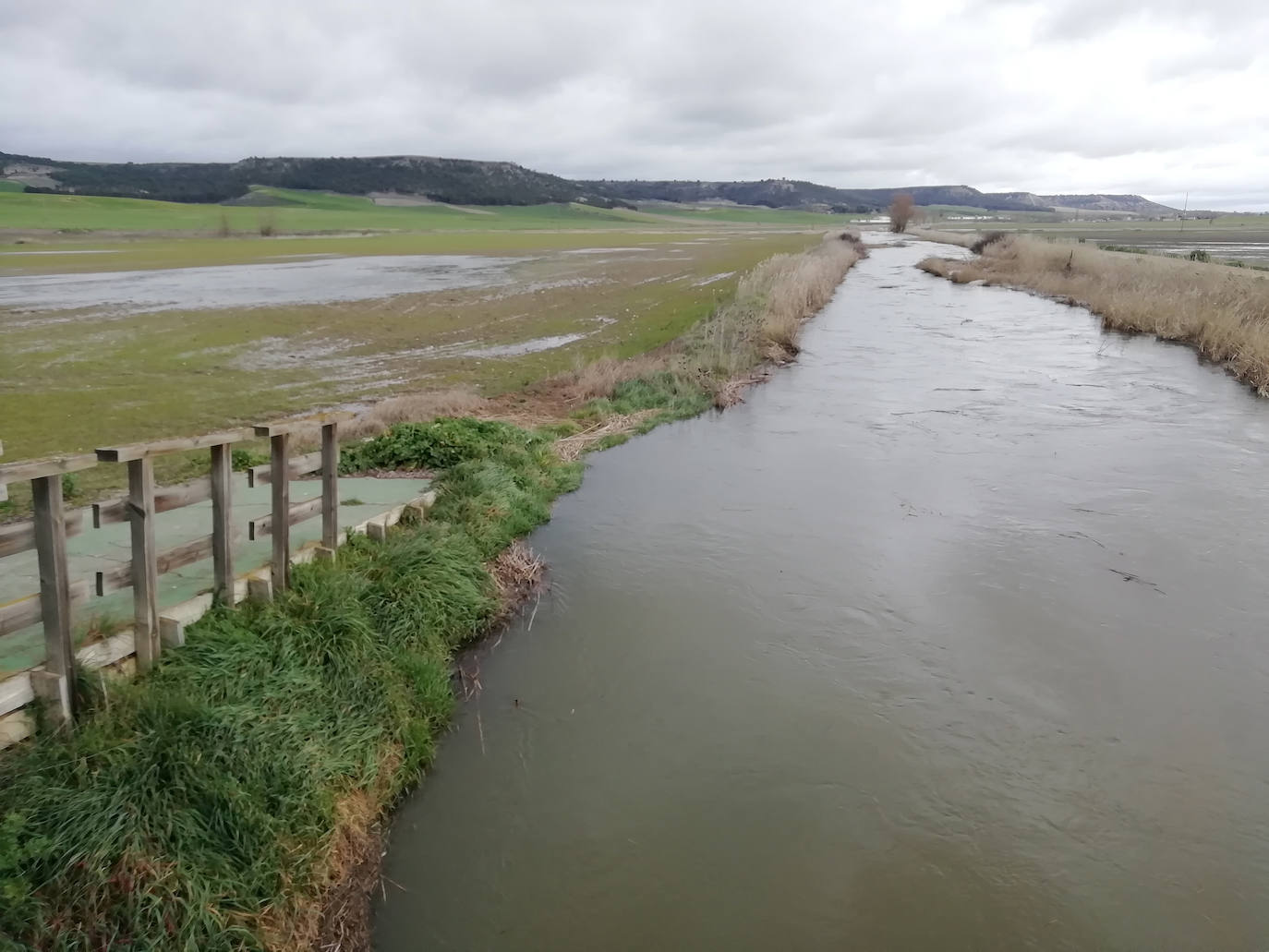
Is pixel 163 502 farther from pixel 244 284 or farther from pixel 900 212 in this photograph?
pixel 900 212

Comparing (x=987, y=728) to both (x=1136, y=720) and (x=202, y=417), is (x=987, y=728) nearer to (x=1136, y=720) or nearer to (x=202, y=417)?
(x=1136, y=720)

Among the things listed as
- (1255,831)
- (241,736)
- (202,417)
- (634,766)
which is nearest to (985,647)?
(1255,831)

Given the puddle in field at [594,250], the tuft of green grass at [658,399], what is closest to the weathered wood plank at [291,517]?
the tuft of green grass at [658,399]

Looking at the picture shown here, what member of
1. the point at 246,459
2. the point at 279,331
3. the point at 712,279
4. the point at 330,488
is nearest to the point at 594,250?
the point at 712,279

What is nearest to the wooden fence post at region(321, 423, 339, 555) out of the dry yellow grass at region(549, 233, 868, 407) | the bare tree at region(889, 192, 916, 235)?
the dry yellow grass at region(549, 233, 868, 407)

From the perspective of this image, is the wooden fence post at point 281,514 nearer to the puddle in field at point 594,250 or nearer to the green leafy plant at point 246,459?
the green leafy plant at point 246,459
